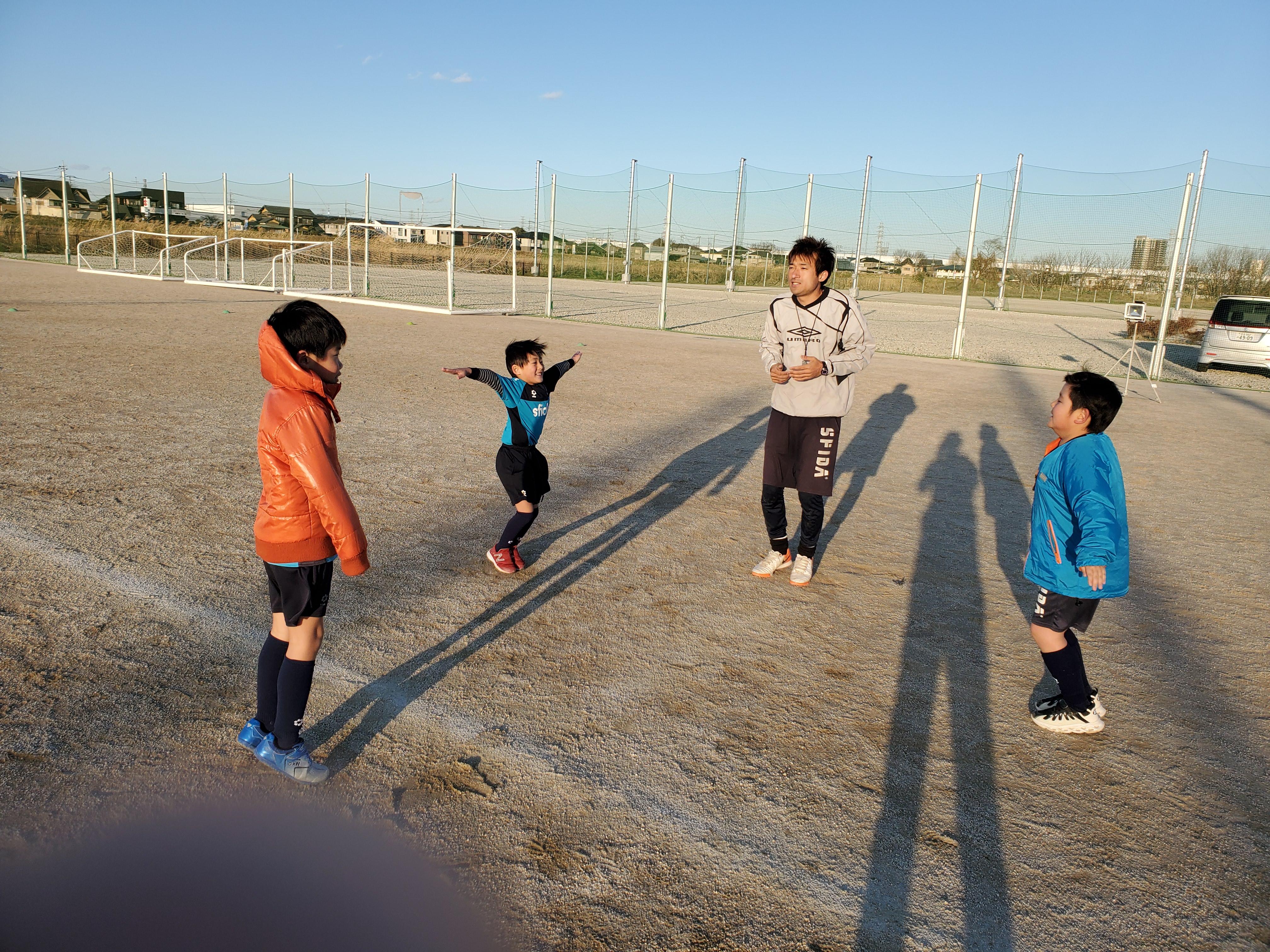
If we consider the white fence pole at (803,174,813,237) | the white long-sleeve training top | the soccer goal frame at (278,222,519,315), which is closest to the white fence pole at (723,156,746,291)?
the white fence pole at (803,174,813,237)

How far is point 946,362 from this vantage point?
16.5 meters

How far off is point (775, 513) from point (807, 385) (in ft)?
2.45

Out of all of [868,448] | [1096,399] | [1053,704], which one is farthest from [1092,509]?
[868,448]

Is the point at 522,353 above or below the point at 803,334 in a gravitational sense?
below

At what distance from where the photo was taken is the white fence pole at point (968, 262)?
51.8 ft

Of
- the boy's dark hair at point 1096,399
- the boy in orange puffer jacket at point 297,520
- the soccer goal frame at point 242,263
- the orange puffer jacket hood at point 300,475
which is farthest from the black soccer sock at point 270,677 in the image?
the soccer goal frame at point 242,263

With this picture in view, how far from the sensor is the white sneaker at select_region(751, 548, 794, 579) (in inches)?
187

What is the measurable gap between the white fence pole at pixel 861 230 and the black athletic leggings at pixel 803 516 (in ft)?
49.5

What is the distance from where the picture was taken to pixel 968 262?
1583 cm

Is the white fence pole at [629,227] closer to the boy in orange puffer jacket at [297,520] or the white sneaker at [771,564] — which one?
the white sneaker at [771,564]

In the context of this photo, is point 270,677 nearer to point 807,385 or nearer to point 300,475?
point 300,475

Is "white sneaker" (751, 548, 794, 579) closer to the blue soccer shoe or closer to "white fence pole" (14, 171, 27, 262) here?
the blue soccer shoe

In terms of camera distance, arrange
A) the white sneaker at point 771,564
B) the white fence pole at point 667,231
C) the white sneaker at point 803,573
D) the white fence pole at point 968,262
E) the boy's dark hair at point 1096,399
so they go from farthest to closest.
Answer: the white fence pole at point 667,231 < the white fence pole at point 968,262 < the white sneaker at point 771,564 < the white sneaker at point 803,573 < the boy's dark hair at point 1096,399

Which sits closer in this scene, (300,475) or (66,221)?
(300,475)
